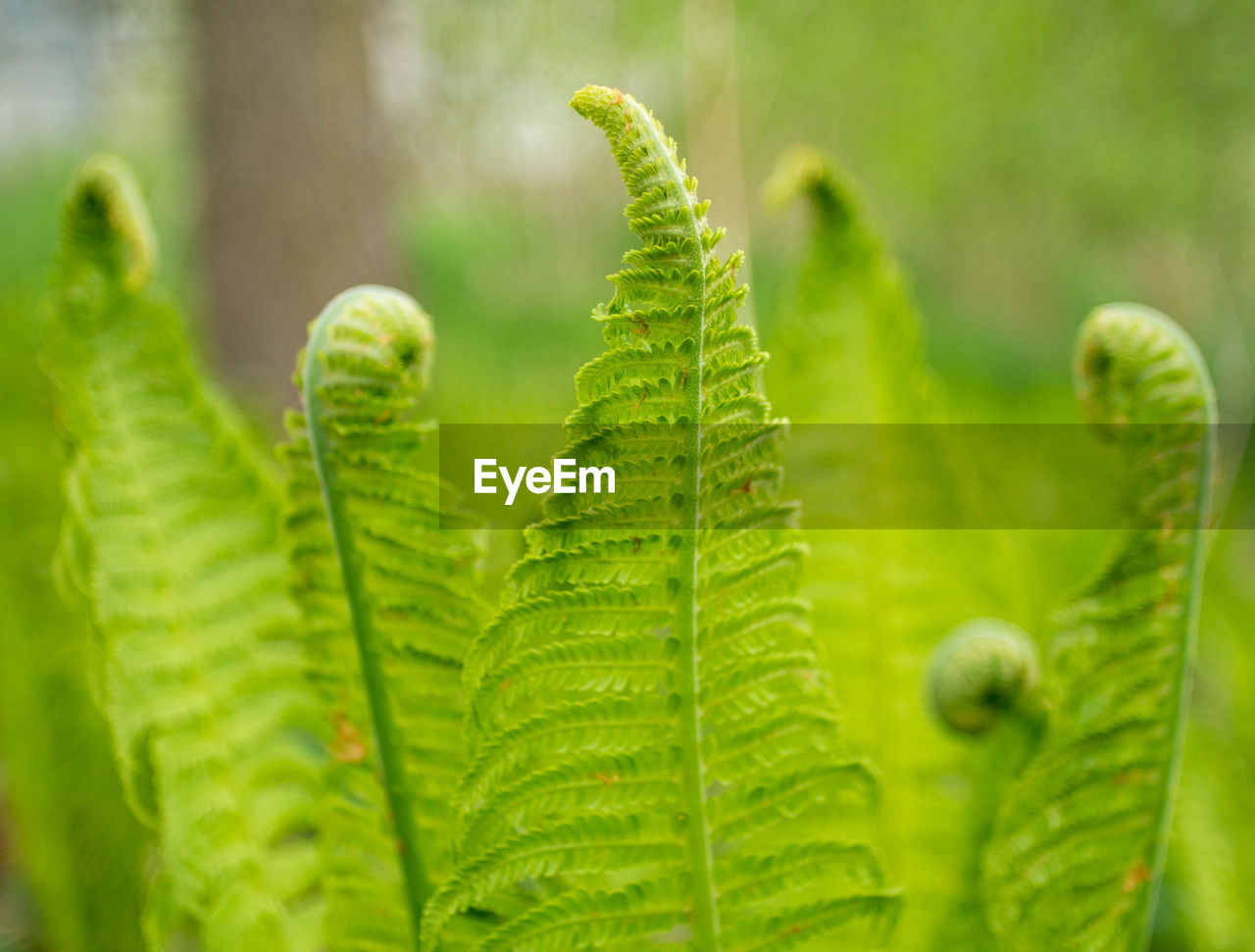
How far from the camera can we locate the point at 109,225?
630mm

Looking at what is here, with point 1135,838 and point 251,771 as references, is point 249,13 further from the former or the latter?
point 1135,838

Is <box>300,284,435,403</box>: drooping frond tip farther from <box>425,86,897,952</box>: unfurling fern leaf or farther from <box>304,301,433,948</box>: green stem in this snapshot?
<box>425,86,897,952</box>: unfurling fern leaf

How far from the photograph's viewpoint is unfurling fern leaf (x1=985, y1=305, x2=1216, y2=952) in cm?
51

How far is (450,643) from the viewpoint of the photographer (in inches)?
19.2

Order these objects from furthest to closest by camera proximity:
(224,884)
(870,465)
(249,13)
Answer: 1. (249,13)
2. (870,465)
3. (224,884)

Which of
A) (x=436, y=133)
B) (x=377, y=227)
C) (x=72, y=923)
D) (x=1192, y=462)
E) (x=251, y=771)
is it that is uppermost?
(x=436, y=133)

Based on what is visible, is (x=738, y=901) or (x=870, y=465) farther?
(x=870, y=465)

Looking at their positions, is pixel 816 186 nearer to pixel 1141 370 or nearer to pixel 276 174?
pixel 1141 370

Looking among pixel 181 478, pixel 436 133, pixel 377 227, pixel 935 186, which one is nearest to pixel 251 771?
pixel 181 478

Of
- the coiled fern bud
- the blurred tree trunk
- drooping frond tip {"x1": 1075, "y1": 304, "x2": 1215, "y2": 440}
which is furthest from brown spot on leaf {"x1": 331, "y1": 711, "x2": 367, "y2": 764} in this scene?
the blurred tree trunk

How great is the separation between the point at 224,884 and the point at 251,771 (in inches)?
2.8

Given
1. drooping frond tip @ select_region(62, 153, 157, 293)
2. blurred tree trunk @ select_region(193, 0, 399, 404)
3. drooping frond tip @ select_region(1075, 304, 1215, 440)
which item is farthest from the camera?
blurred tree trunk @ select_region(193, 0, 399, 404)

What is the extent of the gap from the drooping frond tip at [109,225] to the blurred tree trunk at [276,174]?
1645mm

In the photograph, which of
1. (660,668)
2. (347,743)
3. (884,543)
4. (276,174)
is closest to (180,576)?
(347,743)
